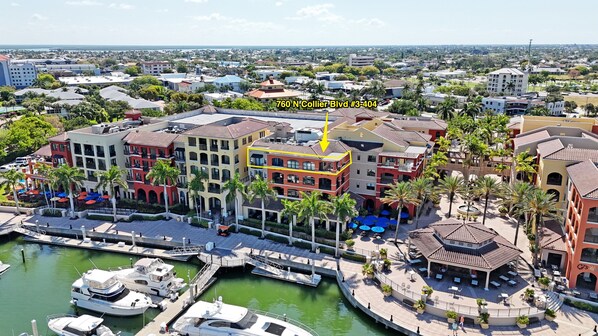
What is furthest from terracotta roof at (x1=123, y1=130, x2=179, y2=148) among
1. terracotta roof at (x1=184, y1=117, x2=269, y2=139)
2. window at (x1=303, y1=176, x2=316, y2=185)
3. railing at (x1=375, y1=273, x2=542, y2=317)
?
railing at (x1=375, y1=273, x2=542, y2=317)

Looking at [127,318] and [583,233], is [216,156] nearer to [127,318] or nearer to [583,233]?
[127,318]

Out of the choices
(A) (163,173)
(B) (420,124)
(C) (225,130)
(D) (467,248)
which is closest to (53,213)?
(A) (163,173)

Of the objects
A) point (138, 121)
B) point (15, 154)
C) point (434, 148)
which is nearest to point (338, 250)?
point (434, 148)

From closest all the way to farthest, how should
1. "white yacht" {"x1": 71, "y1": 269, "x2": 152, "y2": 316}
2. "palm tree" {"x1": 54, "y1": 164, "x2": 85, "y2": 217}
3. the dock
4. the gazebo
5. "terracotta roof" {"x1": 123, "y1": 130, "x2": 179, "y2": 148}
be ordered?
the dock → "white yacht" {"x1": 71, "y1": 269, "x2": 152, "y2": 316} → the gazebo → "palm tree" {"x1": 54, "y1": 164, "x2": 85, "y2": 217} → "terracotta roof" {"x1": 123, "y1": 130, "x2": 179, "y2": 148}

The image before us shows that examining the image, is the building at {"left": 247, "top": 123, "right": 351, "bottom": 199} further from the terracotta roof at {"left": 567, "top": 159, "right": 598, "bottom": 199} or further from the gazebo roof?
the terracotta roof at {"left": 567, "top": 159, "right": 598, "bottom": 199}

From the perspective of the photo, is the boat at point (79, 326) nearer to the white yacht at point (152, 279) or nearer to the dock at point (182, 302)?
the dock at point (182, 302)

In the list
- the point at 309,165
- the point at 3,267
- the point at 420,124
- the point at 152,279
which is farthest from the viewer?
the point at 420,124
